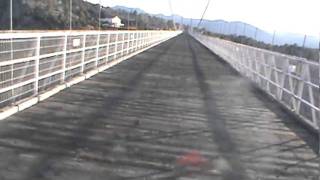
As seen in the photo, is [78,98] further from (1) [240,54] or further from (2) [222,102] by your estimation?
(1) [240,54]

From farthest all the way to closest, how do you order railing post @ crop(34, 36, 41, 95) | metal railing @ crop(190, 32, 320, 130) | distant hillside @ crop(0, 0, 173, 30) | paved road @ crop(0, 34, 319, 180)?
distant hillside @ crop(0, 0, 173, 30) → metal railing @ crop(190, 32, 320, 130) → railing post @ crop(34, 36, 41, 95) → paved road @ crop(0, 34, 319, 180)

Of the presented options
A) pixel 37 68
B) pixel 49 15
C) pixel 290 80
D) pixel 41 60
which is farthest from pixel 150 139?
pixel 49 15

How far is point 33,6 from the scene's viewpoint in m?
74.6

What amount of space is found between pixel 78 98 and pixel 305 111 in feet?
15.9

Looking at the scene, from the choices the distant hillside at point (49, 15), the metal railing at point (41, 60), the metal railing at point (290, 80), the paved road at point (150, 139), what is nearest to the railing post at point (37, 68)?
the metal railing at point (41, 60)

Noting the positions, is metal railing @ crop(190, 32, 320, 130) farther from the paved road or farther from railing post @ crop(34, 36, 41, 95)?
railing post @ crop(34, 36, 41, 95)

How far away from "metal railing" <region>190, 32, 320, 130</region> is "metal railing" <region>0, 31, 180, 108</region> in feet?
17.1

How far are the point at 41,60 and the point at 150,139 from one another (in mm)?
4201

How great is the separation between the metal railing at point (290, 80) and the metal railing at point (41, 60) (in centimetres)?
521

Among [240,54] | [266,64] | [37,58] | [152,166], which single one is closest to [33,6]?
[240,54]

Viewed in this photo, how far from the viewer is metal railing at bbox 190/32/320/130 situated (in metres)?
11.7

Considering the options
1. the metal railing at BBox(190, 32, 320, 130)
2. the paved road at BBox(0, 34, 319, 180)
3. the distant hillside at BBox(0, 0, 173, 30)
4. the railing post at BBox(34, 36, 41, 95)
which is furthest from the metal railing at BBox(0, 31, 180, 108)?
the distant hillside at BBox(0, 0, 173, 30)

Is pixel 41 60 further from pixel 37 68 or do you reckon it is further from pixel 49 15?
pixel 49 15

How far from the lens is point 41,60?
11859 millimetres
